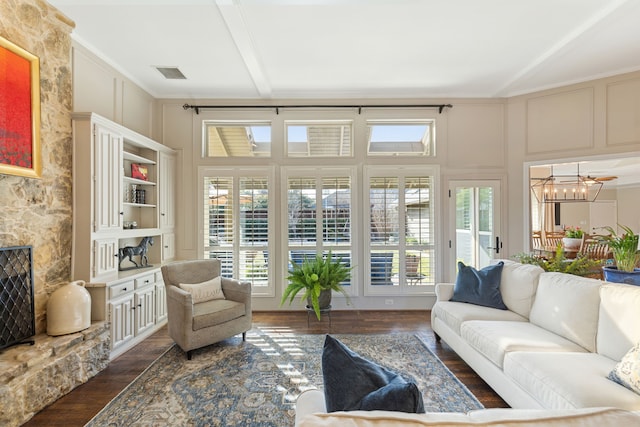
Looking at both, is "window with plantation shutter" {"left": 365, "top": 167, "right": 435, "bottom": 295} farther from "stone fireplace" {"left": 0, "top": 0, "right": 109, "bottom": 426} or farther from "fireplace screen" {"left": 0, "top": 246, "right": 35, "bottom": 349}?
"fireplace screen" {"left": 0, "top": 246, "right": 35, "bottom": 349}

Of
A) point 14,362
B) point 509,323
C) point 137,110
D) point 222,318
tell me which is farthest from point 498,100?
point 14,362

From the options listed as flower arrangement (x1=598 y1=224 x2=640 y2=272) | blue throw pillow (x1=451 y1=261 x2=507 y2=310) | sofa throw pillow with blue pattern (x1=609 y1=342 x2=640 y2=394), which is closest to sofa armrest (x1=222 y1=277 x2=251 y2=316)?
blue throw pillow (x1=451 y1=261 x2=507 y2=310)

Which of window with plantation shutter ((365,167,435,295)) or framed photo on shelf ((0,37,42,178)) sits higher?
framed photo on shelf ((0,37,42,178))

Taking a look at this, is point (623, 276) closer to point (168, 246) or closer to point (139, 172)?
point (168, 246)

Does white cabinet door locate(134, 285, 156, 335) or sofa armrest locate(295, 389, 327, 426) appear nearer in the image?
sofa armrest locate(295, 389, 327, 426)

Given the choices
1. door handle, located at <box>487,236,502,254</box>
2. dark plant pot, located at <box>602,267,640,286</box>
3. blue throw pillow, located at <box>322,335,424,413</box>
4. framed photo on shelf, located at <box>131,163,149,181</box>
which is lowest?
dark plant pot, located at <box>602,267,640,286</box>

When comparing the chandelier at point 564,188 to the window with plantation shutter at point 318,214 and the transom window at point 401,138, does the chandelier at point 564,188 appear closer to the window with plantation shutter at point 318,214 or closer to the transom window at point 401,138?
the transom window at point 401,138

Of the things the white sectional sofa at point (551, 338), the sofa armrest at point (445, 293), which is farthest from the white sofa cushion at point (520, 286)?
the sofa armrest at point (445, 293)

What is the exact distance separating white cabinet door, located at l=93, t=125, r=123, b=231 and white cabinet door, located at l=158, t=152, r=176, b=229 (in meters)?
0.85

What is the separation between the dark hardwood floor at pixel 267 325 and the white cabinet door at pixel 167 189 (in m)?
1.46

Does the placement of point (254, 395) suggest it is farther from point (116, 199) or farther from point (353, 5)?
point (353, 5)

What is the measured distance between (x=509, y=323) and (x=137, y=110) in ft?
16.1

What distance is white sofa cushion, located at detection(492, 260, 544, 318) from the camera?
2752 mm

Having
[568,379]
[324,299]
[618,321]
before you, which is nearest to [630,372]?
[568,379]
